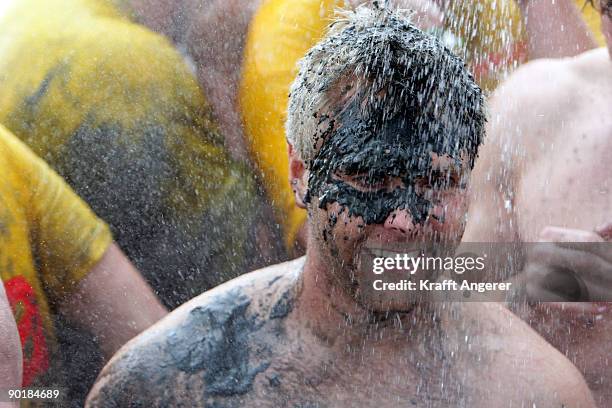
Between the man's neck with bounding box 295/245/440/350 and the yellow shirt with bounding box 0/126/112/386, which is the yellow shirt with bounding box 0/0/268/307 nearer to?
the yellow shirt with bounding box 0/126/112/386

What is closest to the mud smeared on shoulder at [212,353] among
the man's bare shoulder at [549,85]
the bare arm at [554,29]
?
the man's bare shoulder at [549,85]

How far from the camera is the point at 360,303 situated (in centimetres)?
150

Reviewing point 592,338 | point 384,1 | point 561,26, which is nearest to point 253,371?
point 384,1

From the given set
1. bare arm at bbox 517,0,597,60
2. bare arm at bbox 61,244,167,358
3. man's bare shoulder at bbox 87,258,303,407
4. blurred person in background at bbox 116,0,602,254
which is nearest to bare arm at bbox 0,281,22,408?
man's bare shoulder at bbox 87,258,303,407

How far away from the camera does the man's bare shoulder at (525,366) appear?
1525 millimetres

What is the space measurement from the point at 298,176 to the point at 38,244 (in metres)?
0.98

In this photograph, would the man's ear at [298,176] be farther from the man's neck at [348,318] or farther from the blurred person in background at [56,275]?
the blurred person in background at [56,275]

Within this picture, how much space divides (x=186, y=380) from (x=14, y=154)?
101cm

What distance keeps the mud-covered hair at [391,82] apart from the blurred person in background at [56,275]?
963mm

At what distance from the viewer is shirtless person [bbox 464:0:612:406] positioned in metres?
1.99

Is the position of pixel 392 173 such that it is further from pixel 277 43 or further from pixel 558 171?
pixel 277 43

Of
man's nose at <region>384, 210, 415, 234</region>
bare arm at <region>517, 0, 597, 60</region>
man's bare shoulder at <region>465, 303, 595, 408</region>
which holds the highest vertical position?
bare arm at <region>517, 0, 597, 60</region>

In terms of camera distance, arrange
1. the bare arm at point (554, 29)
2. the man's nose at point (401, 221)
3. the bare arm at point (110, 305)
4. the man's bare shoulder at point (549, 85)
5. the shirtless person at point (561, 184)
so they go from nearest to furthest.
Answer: the man's nose at point (401, 221) < the shirtless person at point (561, 184) < the man's bare shoulder at point (549, 85) < the bare arm at point (110, 305) < the bare arm at point (554, 29)

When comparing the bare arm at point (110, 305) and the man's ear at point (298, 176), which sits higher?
the man's ear at point (298, 176)
